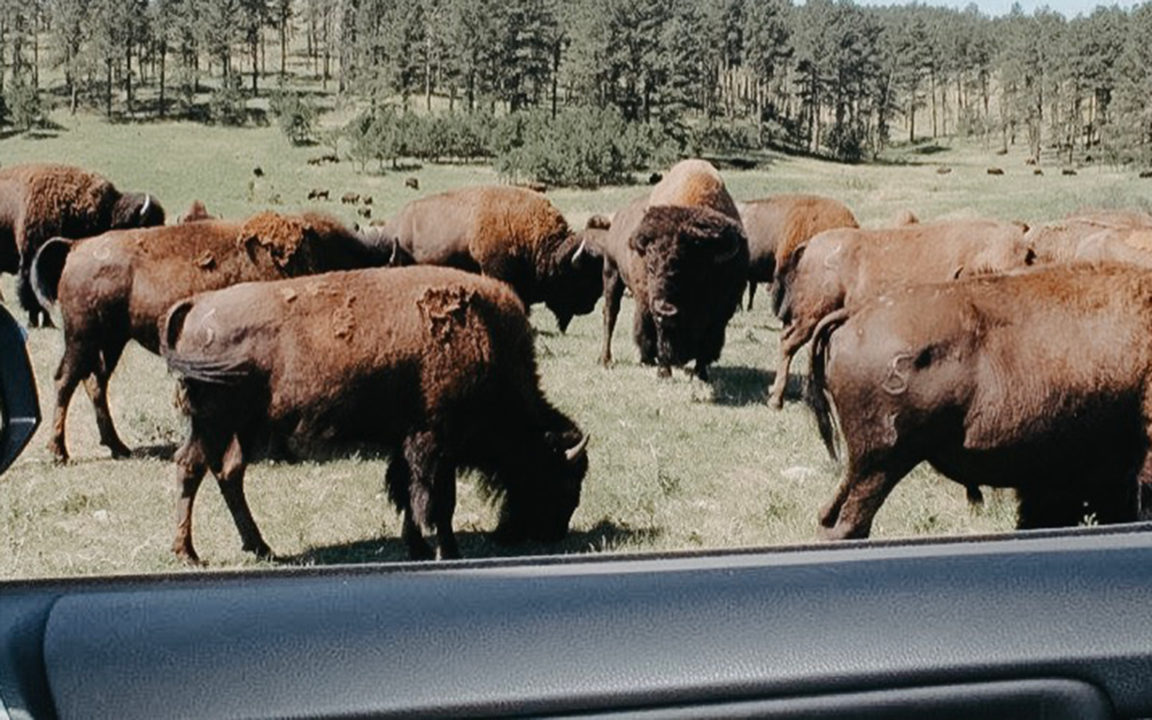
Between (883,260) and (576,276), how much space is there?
5003 millimetres

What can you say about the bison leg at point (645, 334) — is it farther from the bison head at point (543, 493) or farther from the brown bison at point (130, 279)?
the bison head at point (543, 493)

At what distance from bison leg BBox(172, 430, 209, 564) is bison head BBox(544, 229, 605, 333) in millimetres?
8474

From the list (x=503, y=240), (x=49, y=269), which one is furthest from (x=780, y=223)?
(x=49, y=269)

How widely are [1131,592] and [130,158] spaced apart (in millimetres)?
65043

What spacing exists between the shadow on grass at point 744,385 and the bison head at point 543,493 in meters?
4.62

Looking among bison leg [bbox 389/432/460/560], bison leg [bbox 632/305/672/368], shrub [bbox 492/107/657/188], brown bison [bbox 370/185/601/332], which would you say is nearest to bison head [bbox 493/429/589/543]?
bison leg [bbox 389/432/460/560]

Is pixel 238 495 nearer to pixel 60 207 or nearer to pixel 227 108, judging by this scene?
pixel 60 207

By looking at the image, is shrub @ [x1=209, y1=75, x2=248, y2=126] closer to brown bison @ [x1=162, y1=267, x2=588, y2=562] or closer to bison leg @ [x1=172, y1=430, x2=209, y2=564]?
bison leg @ [x1=172, y1=430, x2=209, y2=564]

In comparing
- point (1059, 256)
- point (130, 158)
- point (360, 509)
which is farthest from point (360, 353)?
point (130, 158)

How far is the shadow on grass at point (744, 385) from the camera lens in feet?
38.6

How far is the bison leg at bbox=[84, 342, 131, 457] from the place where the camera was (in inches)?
362

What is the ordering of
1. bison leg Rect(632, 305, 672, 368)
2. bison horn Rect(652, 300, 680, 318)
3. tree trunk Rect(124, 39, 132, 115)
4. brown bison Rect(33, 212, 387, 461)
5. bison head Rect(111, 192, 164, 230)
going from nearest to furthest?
1. brown bison Rect(33, 212, 387, 461)
2. bison horn Rect(652, 300, 680, 318)
3. bison leg Rect(632, 305, 672, 368)
4. bison head Rect(111, 192, 164, 230)
5. tree trunk Rect(124, 39, 132, 115)

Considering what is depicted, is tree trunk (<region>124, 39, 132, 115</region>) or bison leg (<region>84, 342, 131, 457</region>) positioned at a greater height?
Answer: tree trunk (<region>124, 39, 132, 115</region>)

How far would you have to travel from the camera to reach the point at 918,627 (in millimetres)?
1776
